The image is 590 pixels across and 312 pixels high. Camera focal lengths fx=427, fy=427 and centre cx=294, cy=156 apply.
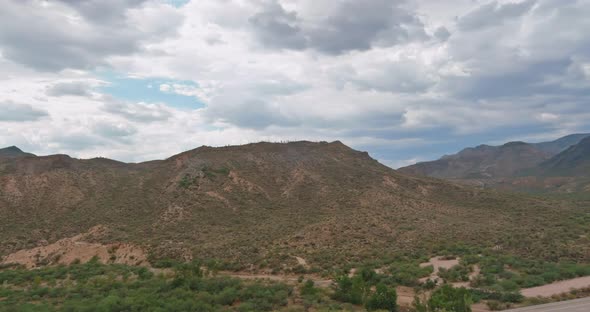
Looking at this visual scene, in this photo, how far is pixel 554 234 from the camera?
41000 mm

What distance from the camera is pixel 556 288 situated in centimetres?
2403

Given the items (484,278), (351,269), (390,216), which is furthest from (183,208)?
(484,278)

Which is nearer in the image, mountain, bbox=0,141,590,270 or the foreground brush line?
the foreground brush line

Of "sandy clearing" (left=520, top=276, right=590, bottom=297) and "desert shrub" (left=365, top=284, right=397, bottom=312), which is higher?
"desert shrub" (left=365, top=284, right=397, bottom=312)

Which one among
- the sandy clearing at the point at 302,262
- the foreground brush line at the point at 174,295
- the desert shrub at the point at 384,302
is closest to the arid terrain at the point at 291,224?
the sandy clearing at the point at 302,262

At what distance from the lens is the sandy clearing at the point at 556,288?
23022 mm

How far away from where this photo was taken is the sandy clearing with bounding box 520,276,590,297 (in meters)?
23.0

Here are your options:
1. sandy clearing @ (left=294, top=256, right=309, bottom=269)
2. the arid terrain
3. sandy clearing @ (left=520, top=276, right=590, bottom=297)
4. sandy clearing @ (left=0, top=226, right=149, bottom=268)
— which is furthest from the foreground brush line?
sandy clearing @ (left=0, top=226, right=149, bottom=268)

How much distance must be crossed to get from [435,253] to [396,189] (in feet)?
104

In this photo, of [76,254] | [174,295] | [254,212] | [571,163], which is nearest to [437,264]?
[174,295]

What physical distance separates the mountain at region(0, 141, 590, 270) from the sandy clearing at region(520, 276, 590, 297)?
282 inches

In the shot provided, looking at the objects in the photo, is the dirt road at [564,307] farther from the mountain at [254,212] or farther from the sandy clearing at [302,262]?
the sandy clearing at [302,262]

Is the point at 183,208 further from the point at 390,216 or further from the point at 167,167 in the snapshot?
the point at 390,216

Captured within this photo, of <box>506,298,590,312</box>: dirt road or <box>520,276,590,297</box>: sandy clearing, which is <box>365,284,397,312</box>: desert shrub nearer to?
<box>506,298,590,312</box>: dirt road
